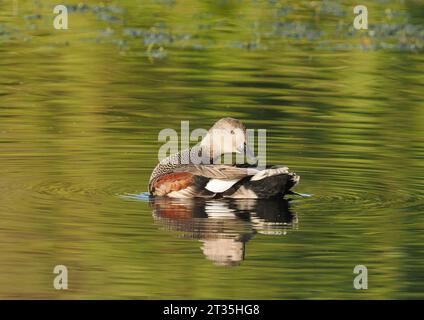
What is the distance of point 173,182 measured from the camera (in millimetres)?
12484

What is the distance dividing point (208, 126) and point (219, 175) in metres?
3.44

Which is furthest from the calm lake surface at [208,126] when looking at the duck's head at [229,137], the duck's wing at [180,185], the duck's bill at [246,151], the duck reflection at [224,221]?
the duck's head at [229,137]

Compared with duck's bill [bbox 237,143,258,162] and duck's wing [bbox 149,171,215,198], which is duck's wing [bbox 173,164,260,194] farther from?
duck's bill [bbox 237,143,258,162]

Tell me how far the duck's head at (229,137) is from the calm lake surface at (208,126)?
62cm

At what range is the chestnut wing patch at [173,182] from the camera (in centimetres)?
1246

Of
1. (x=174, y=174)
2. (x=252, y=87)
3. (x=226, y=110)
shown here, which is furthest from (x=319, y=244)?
(x=252, y=87)

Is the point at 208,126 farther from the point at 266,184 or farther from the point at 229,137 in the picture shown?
the point at 266,184

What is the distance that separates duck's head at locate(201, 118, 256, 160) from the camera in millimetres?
12773

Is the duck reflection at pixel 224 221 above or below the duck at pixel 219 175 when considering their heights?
below

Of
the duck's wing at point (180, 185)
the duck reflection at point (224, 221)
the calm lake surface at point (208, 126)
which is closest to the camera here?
the calm lake surface at point (208, 126)

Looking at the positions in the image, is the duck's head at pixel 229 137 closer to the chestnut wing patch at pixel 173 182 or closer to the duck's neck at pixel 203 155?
the duck's neck at pixel 203 155

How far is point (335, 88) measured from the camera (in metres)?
18.8

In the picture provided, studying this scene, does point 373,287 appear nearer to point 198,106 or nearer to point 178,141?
point 178,141

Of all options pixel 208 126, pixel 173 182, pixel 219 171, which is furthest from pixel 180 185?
pixel 208 126
